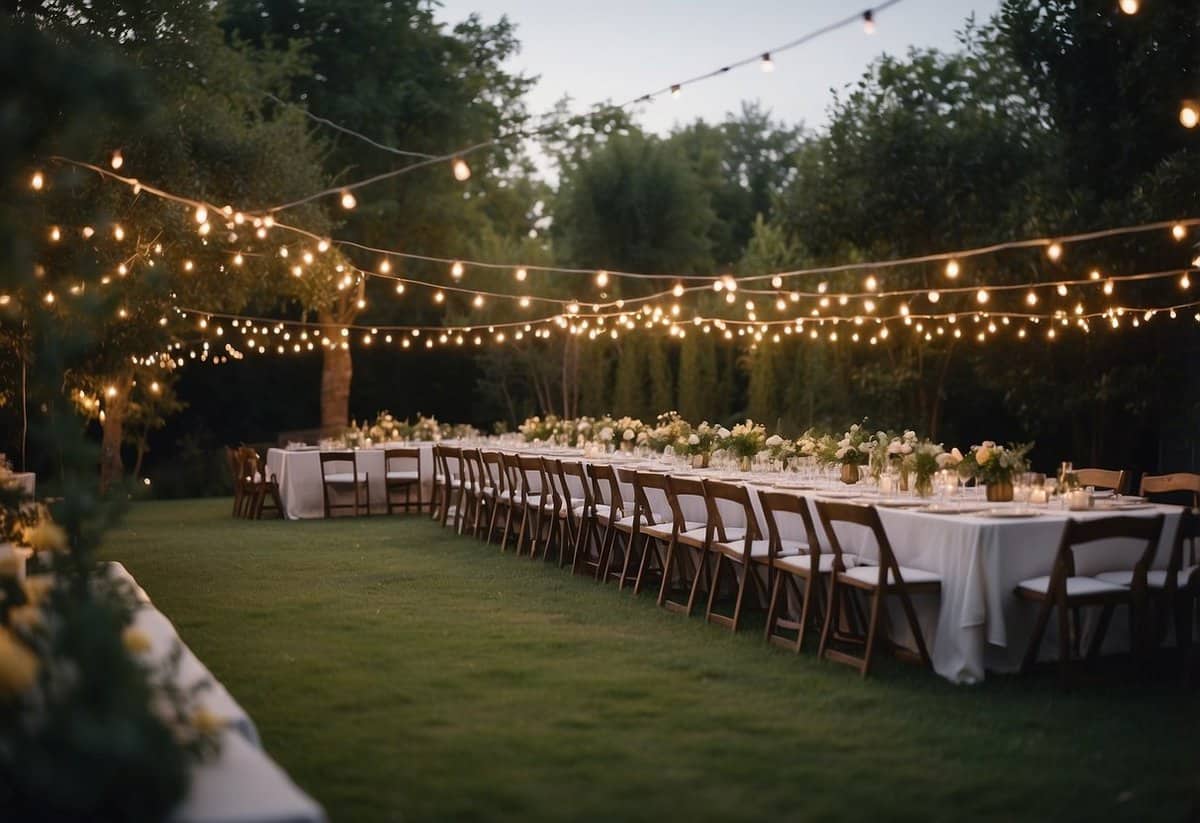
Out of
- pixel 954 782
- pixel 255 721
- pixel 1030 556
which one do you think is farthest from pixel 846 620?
pixel 255 721

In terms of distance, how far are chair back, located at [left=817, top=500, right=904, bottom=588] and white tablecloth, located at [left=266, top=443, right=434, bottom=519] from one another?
9.22 m

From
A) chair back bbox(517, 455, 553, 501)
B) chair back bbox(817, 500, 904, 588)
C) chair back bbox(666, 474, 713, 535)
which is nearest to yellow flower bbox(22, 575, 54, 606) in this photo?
chair back bbox(817, 500, 904, 588)

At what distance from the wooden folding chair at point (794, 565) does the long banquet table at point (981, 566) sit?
14.4 inches

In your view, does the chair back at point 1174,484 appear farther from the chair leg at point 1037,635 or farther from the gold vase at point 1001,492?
the chair leg at point 1037,635

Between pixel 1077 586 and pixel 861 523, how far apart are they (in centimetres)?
102

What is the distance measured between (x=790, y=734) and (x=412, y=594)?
162 inches

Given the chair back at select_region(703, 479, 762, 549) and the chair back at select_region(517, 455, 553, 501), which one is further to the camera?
the chair back at select_region(517, 455, 553, 501)

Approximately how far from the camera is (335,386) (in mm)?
19828

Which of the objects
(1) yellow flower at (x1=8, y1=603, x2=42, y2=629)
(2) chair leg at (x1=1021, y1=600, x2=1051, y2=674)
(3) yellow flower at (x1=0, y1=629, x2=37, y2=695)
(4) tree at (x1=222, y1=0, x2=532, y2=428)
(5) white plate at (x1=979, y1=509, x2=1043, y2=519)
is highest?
(4) tree at (x1=222, y1=0, x2=532, y2=428)

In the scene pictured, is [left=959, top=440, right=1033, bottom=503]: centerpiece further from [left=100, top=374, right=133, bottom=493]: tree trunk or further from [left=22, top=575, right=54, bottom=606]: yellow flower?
[left=100, top=374, right=133, bottom=493]: tree trunk

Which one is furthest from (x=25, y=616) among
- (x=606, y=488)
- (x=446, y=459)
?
(x=446, y=459)

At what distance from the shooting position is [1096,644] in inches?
228

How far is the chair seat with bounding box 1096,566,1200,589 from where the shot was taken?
570cm

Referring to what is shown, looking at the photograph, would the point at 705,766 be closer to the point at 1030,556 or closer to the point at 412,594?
the point at 1030,556
